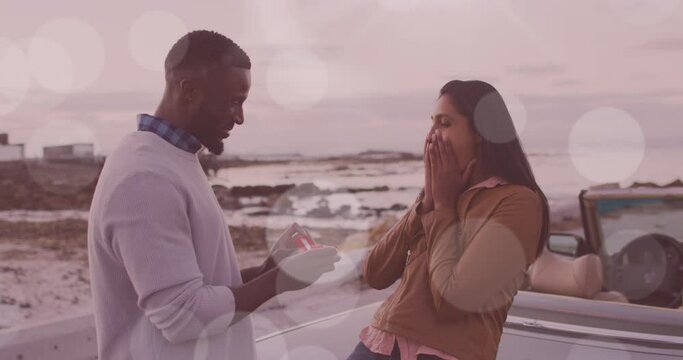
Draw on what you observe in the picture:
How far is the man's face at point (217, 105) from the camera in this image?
2109mm

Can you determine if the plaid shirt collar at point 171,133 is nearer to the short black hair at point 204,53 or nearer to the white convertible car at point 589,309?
the short black hair at point 204,53

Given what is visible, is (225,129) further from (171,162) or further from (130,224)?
(130,224)

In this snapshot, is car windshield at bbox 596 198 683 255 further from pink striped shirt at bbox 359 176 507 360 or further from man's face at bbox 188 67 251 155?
man's face at bbox 188 67 251 155

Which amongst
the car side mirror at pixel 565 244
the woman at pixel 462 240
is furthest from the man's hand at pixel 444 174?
the car side mirror at pixel 565 244

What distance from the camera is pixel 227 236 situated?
2.12 meters

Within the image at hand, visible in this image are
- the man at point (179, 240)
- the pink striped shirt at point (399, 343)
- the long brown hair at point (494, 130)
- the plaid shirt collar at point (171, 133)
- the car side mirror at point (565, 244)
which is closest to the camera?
the man at point (179, 240)

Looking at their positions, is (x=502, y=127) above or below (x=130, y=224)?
above

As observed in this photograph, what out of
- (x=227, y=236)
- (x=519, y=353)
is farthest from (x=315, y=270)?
Answer: (x=519, y=353)

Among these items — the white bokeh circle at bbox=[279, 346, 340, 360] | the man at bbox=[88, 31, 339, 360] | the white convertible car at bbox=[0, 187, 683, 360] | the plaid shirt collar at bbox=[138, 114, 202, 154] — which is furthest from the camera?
the white bokeh circle at bbox=[279, 346, 340, 360]

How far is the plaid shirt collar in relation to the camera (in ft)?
6.83

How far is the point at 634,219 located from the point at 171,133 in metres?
3.93

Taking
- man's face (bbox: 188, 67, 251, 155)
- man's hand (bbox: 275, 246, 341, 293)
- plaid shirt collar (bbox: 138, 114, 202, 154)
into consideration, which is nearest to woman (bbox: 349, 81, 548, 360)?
man's hand (bbox: 275, 246, 341, 293)

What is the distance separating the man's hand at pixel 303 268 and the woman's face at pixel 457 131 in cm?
49

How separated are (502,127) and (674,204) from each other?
3.06 meters
